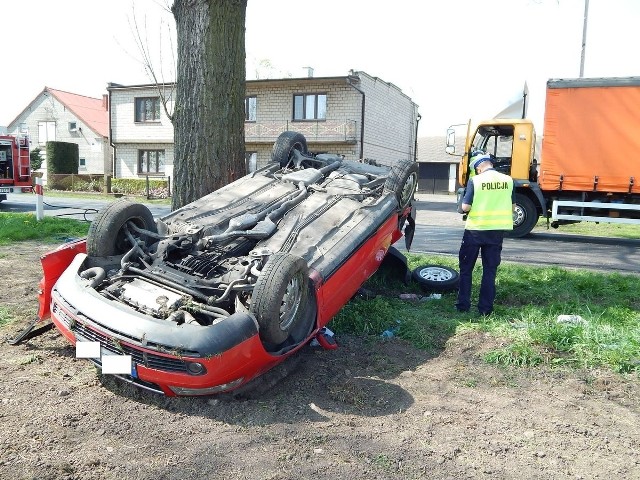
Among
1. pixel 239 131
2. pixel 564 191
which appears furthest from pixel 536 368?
Answer: pixel 564 191

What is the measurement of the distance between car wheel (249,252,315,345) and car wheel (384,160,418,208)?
74.9 inches

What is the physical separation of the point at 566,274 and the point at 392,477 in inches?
200

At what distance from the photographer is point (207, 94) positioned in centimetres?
626

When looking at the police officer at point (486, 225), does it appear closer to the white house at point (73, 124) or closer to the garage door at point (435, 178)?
the garage door at point (435, 178)

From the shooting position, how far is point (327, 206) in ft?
16.4

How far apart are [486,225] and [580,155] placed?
7167mm

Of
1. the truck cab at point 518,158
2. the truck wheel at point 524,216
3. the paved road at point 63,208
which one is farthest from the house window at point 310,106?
the truck wheel at point 524,216

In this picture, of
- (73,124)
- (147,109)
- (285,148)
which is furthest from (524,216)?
(73,124)

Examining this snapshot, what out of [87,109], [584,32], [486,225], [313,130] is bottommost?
[486,225]

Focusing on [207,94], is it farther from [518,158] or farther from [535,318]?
[518,158]

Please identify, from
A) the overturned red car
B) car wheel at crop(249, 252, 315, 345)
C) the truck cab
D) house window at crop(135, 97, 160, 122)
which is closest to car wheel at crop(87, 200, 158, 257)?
the overturned red car

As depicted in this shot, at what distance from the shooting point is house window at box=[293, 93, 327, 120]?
24953 millimetres

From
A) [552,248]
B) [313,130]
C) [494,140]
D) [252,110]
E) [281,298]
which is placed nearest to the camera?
[281,298]

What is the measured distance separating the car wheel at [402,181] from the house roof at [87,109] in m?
38.1
